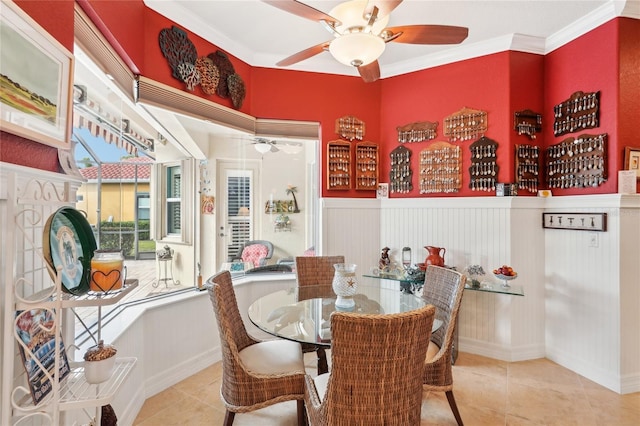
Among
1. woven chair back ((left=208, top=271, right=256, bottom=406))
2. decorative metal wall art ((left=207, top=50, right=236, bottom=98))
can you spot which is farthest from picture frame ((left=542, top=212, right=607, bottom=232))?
decorative metal wall art ((left=207, top=50, right=236, bottom=98))

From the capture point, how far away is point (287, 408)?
7.23 ft

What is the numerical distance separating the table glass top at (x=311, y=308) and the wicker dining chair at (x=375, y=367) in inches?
13.3

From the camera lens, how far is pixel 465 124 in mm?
3145

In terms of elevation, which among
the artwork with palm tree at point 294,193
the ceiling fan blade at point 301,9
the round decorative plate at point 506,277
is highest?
the ceiling fan blade at point 301,9

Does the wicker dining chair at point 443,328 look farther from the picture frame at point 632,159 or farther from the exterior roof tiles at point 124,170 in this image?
the exterior roof tiles at point 124,170

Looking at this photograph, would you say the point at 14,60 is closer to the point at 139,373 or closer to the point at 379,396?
the point at 379,396

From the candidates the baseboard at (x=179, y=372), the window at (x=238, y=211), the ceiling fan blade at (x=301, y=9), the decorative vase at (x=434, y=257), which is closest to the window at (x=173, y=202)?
the window at (x=238, y=211)

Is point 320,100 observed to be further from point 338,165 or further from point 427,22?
point 427,22

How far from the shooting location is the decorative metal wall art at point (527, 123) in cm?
296

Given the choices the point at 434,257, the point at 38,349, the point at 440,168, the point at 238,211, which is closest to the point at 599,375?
the point at 434,257

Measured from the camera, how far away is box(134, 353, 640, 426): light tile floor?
2.08m

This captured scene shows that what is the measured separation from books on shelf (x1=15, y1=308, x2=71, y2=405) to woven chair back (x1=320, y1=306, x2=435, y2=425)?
974mm

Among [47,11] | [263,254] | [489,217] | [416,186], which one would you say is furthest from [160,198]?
[489,217]

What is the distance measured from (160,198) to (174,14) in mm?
1777
